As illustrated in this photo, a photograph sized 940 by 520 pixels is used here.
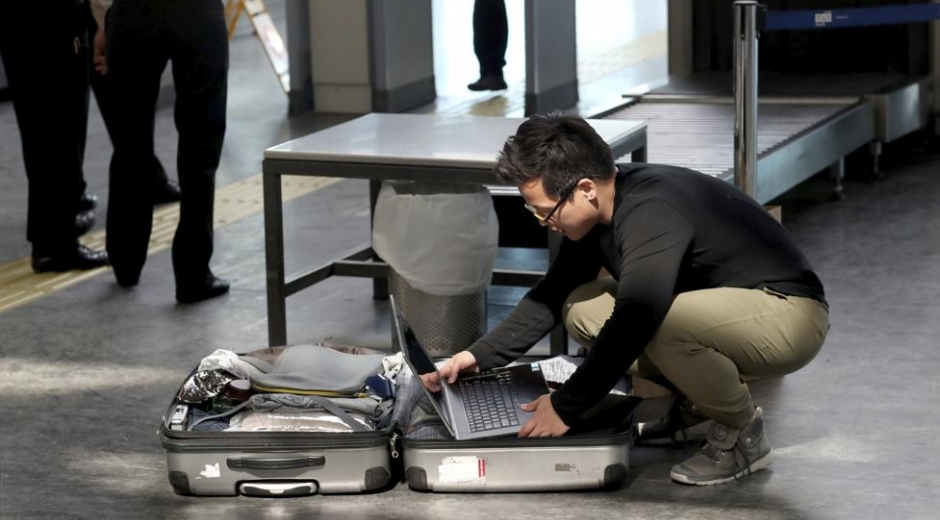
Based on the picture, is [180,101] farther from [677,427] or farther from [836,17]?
[836,17]

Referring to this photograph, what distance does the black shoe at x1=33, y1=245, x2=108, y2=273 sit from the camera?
5.25 metres

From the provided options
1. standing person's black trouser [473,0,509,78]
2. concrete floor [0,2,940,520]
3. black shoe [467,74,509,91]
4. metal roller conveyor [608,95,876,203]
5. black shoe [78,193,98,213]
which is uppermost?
standing person's black trouser [473,0,509,78]

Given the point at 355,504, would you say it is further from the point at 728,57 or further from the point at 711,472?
the point at 728,57

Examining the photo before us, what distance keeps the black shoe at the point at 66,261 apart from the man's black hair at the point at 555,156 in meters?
2.62

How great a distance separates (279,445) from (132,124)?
6.22ft

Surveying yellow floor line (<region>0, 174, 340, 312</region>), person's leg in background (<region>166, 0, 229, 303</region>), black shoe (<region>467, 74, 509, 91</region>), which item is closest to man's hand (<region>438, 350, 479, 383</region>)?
person's leg in background (<region>166, 0, 229, 303</region>)

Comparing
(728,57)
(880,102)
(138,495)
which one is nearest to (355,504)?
(138,495)

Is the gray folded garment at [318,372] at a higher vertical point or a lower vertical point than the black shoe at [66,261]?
higher

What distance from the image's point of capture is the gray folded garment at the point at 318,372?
3.35 meters

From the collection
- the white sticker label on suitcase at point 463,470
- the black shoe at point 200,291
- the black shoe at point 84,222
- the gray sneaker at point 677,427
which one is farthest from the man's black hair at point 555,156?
the black shoe at point 84,222

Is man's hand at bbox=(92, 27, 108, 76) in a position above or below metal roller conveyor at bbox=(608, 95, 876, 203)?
above

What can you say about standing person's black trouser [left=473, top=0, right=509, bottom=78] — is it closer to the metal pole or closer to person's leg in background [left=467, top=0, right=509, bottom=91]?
person's leg in background [left=467, top=0, right=509, bottom=91]

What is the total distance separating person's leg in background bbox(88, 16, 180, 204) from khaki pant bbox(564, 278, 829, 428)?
2.29 m

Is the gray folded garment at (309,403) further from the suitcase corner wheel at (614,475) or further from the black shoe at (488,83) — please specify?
the black shoe at (488,83)
